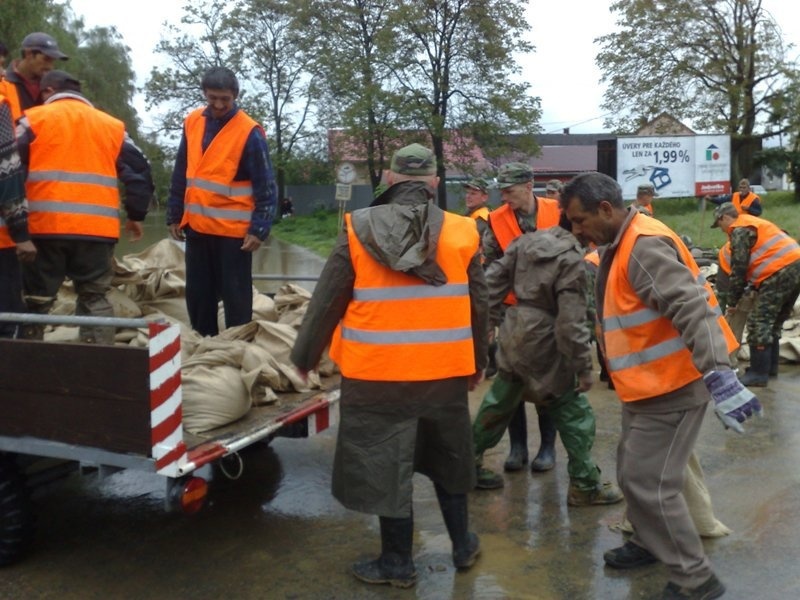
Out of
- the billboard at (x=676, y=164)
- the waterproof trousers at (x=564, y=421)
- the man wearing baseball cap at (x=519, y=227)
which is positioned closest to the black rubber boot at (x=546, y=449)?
the man wearing baseball cap at (x=519, y=227)

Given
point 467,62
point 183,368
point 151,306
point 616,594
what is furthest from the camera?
point 467,62

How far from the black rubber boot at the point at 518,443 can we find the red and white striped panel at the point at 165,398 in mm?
2453

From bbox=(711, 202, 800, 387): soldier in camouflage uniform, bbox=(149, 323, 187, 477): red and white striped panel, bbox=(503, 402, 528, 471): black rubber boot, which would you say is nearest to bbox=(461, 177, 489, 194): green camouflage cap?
bbox=(711, 202, 800, 387): soldier in camouflage uniform

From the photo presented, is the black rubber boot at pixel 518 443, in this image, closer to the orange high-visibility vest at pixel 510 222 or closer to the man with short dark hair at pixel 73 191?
the orange high-visibility vest at pixel 510 222

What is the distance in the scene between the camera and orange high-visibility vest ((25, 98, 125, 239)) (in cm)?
465

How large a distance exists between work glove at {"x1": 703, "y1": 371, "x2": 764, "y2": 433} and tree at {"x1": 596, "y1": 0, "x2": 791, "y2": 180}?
33541 mm

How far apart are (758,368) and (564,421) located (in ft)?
11.8

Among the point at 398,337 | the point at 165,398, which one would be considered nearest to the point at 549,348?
the point at 398,337

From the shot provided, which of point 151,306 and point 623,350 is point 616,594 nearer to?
point 623,350

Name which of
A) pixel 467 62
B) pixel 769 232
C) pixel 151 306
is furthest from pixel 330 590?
pixel 467 62

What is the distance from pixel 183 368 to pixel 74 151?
4.45ft

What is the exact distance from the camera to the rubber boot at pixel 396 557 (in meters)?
3.84

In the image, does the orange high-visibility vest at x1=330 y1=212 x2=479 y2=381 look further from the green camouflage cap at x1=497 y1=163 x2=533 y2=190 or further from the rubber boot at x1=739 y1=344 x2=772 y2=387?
the rubber boot at x1=739 y1=344 x2=772 y2=387

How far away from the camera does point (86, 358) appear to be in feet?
11.9
